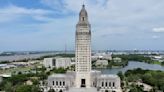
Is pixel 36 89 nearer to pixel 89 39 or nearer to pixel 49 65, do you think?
pixel 89 39

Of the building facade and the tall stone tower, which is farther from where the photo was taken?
the building facade

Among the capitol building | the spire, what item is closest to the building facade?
the capitol building

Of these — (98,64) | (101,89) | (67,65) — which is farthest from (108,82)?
(98,64)

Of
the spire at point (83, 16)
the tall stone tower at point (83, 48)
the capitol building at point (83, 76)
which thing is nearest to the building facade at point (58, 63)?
the capitol building at point (83, 76)

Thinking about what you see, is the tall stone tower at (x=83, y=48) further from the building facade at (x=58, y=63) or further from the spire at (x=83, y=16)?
the building facade at (x=58, y=63)

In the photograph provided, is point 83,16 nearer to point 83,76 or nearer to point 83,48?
point 83,48

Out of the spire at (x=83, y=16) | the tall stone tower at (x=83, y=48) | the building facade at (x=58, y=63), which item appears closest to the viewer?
the tall stone tower at (x=83, y=48)

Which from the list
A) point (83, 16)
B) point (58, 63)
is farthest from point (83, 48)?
point (58, 63)

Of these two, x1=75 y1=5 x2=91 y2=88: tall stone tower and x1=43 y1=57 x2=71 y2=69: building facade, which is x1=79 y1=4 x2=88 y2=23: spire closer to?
x1=75 y1=5 x2=91 y2=88: tall stone tower
